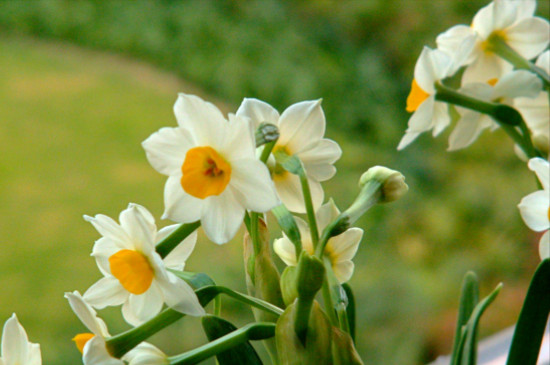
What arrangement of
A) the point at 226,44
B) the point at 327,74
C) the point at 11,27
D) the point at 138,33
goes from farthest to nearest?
the point at 327,74 < the point at 226,44 < the point at 138,33 < the point at 11,27

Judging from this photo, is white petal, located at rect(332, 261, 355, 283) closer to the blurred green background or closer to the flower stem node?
the flower stem node

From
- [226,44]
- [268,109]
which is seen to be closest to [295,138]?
[268,109]

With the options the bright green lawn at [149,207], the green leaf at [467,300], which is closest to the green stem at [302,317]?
the green leaf at [467,300]

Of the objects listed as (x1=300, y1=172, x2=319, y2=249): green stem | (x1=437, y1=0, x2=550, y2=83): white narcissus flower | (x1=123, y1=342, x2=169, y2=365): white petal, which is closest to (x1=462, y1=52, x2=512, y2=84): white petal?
(x1=437, y1=0, x2=550, y2=83): white narcissus flower

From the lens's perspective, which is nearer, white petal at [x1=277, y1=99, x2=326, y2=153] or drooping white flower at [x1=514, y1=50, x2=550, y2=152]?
white petal at [x1=277, y1=99, x2=326, y2=153]

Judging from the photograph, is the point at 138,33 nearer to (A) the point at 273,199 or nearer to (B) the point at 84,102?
(B) the point at 84,102

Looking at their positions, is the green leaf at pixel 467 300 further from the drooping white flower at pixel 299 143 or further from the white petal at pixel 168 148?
the white petal at pixel 168 148
